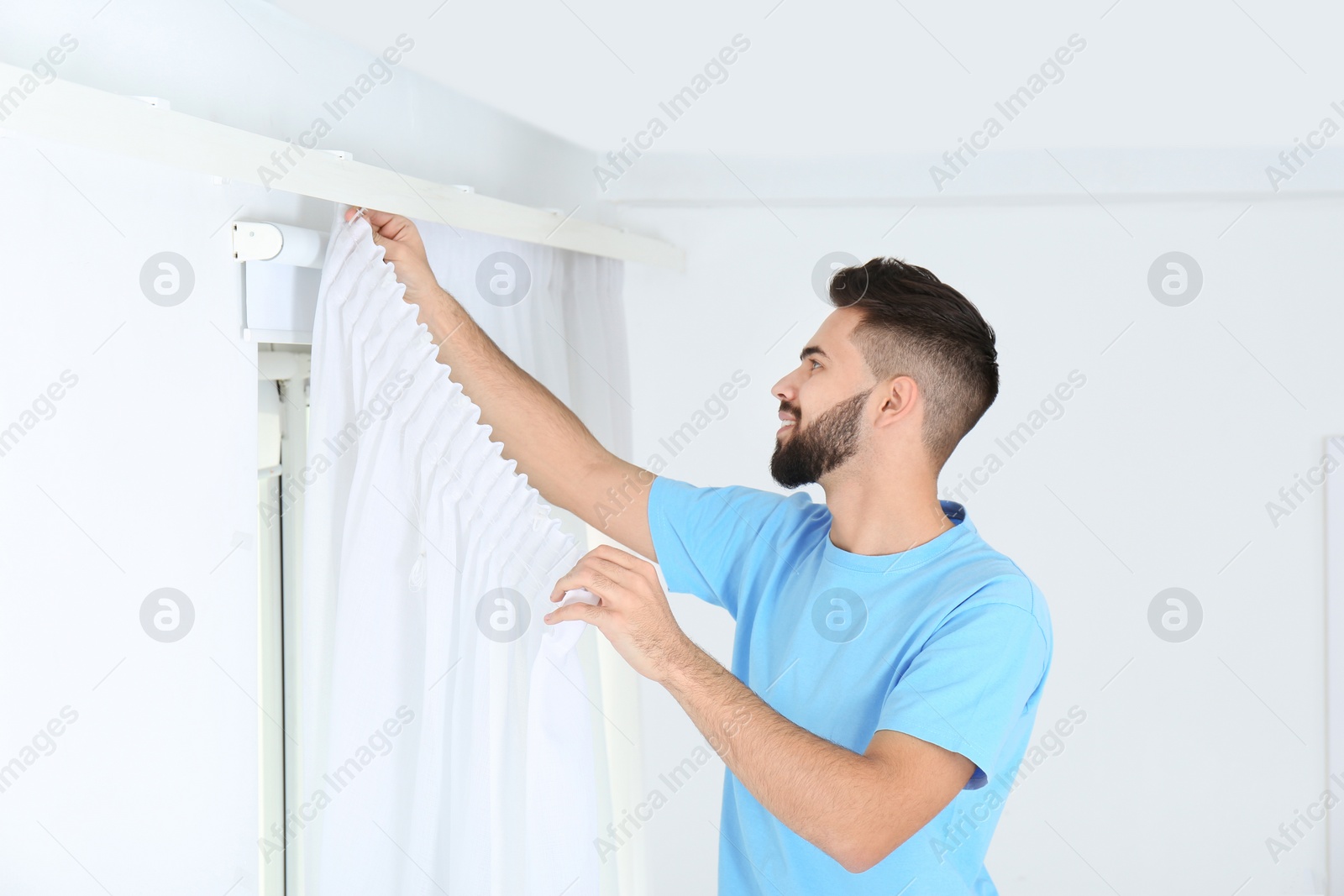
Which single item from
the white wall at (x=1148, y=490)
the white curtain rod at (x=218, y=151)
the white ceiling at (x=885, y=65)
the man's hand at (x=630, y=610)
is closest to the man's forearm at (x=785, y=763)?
the man's hand at (x=630, y=610)

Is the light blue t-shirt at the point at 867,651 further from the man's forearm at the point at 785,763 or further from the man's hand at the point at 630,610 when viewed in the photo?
the man's hand at the point at 630,610

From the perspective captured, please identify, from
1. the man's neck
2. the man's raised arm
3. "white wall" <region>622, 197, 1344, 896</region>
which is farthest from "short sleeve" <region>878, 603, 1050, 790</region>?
"white wall" <region>622, 197, 1344, 896</region>

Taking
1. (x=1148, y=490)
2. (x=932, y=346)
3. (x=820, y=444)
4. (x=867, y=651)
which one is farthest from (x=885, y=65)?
(x=1148, y=490)

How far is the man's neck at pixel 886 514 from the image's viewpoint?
4.06ft

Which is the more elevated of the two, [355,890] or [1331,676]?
[1331,676]

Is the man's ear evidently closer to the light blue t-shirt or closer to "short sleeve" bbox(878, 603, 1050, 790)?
the light blue t-shirt

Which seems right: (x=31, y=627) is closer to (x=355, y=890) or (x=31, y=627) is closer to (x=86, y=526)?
(x=86, y=526)

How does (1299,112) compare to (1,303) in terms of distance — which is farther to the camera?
(1299,112)

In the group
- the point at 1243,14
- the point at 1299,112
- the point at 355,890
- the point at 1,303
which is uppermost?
the point at 1299,112

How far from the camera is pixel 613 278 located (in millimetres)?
1808

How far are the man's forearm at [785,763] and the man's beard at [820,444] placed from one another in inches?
14.8

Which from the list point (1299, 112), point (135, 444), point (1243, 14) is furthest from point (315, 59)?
point (1299, 112)

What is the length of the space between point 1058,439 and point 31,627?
175cm

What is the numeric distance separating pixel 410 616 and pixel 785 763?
1.35 feet
